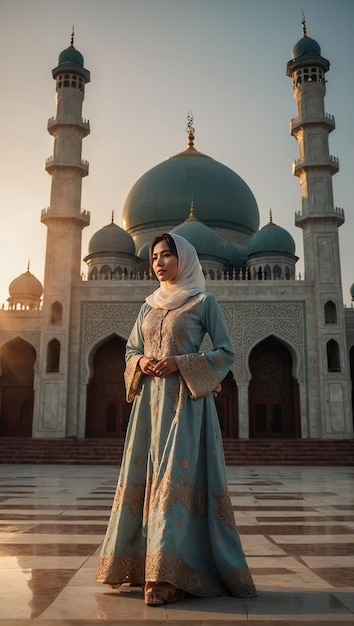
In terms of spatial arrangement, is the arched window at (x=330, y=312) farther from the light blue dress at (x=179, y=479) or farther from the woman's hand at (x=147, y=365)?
the woman's hand at (x=147, y=365)

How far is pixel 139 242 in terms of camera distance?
68.0ft

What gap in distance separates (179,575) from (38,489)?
4447 millimetres

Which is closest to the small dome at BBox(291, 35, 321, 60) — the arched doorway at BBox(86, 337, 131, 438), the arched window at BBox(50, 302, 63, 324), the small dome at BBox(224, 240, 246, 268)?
the small dome at BBox(224, 240, 246, 268)

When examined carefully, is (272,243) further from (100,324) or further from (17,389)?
(17,389)

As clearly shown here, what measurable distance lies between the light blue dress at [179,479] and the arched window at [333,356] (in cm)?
1228

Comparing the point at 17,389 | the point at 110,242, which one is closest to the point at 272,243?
the point at 110,242

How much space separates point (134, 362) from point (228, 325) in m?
12.3

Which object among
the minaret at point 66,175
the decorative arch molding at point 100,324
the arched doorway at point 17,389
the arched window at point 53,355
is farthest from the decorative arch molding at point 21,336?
the decorative arch molding at point 100,324

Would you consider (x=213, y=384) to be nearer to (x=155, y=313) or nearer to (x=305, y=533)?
(x=155, y=313)

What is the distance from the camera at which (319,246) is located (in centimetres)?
1471

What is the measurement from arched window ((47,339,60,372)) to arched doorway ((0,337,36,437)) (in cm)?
158

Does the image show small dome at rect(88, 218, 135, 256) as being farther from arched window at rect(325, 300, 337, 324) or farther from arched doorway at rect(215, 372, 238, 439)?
arched window at rect(325, 300, 337, 324)

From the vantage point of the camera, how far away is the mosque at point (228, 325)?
46.2 feet

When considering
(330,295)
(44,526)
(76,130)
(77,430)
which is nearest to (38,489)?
(44,526)
